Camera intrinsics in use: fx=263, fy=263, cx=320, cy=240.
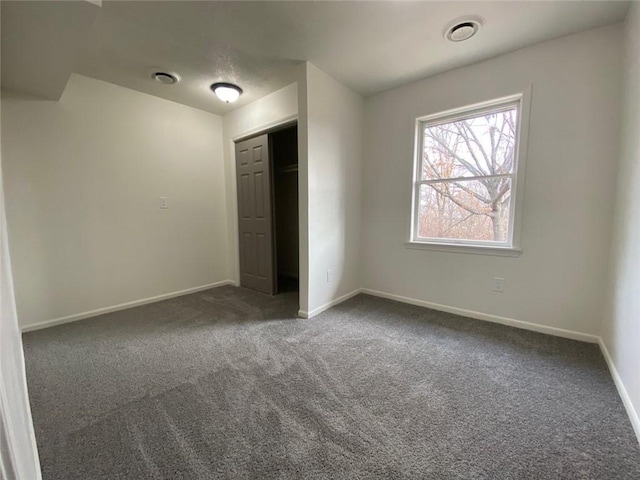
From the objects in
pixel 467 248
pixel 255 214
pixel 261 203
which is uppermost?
pixel 261 203

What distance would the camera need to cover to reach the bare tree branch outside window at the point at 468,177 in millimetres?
2475

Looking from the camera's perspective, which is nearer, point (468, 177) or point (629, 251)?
point (629, 251)

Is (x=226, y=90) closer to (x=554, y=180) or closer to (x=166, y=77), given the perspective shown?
(x=166, y=77)

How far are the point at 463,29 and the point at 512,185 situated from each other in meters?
1.35

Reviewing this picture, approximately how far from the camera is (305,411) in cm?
144

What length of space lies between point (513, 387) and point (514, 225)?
55.8 inches

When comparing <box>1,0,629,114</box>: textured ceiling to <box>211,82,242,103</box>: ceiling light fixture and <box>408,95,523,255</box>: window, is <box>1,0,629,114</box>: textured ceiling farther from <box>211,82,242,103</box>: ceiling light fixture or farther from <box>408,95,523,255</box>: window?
<box>408,95,523,255</box>: window

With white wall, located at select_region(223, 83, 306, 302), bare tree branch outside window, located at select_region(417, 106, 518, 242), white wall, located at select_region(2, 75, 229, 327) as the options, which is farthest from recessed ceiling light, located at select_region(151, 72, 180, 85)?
bare tree branch outside window, located at select_region(417, 106, 518, 242)

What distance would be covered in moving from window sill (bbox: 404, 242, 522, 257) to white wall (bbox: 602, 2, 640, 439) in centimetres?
63

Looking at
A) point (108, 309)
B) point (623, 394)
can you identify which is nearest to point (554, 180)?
point (623, 394)

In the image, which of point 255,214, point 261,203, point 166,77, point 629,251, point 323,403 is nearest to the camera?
point 323,403

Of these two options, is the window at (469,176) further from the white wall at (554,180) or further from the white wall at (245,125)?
the white wall at (245,125)

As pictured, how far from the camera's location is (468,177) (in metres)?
2.66

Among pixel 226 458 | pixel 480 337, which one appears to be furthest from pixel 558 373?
pixel 226 458
